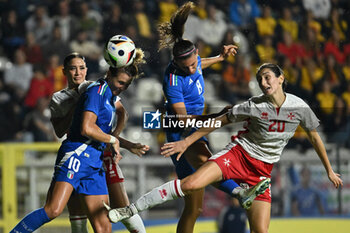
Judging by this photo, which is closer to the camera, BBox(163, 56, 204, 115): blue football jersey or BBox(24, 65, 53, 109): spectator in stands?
BBox(163, 56, 204, 115): blue football jersey

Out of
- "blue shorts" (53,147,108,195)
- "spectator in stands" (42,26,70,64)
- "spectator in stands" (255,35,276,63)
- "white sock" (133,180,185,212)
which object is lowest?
"white sock" (133,180,185,212)

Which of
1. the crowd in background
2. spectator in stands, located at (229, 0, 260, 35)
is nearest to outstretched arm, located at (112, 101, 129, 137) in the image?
the crowd in background

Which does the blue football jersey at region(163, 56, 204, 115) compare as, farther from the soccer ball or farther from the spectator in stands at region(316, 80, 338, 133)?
the spectator in stands at region(316, 80, 338, 133)

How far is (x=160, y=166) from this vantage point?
8.34m

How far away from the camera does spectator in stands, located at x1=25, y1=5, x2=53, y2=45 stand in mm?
9477

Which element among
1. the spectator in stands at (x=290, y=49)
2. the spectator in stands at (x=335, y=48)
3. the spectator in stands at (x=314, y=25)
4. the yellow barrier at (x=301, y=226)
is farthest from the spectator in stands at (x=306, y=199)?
the spectator in stands at (x=314, y=25)

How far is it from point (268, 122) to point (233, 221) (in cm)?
290

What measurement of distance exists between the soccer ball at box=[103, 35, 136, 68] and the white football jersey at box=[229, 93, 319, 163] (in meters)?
1.03

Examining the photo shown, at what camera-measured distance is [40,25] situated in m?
9.66

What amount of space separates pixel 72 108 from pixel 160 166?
306 centimetres

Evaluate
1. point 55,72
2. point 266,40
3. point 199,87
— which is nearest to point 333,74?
point 266,40

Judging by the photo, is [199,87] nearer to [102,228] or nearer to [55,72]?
[102,228]

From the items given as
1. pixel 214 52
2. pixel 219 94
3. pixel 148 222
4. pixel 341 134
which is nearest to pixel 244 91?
pixel 219 94

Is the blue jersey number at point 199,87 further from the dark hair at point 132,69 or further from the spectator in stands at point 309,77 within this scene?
the spectator in stands at point 309,77
